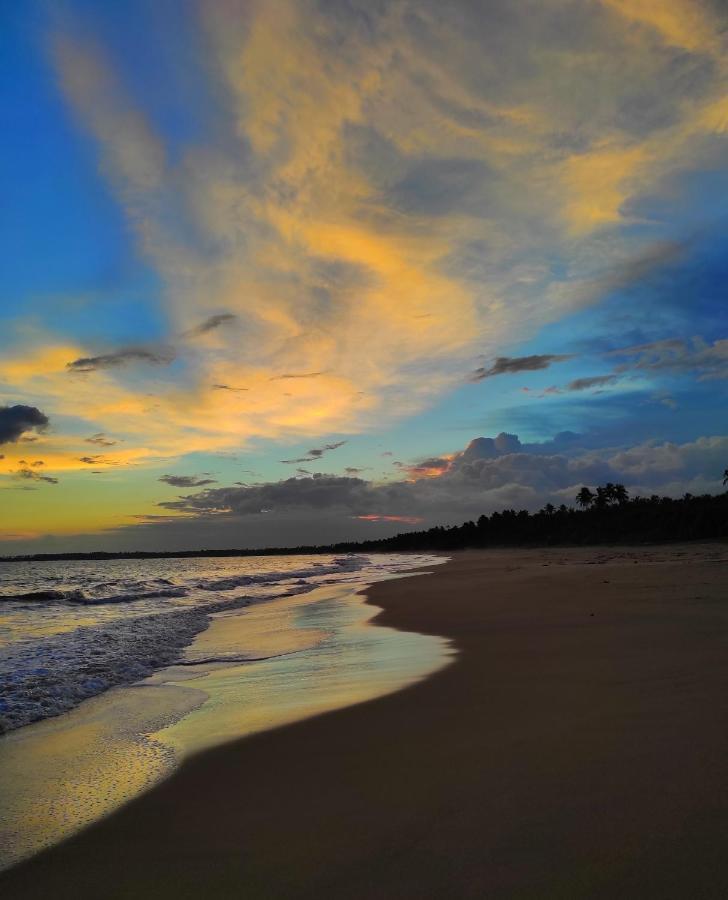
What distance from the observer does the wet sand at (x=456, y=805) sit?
2.79 metres

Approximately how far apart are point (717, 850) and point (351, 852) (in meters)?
1.74

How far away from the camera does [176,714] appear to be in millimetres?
6707

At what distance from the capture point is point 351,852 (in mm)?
3104

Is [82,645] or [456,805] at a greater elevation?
[456,805]

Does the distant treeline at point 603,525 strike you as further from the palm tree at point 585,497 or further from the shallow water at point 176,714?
the shallow water at point 176,714

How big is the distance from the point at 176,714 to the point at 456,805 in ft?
13.9

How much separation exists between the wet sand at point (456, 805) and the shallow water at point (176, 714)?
1.18 feet

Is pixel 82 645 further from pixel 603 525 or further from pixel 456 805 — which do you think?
pixel 603 525

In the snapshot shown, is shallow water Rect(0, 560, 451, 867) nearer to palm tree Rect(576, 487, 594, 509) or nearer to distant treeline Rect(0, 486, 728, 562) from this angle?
distant treeline Rect(0, 486, 728, 562)

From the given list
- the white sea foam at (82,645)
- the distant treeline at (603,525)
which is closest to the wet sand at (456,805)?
the white sea foam at (82,645)

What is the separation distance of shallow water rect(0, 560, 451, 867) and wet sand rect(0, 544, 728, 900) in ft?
1.18

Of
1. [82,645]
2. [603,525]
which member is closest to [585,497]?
[603,525]

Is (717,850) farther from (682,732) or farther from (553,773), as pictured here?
(682,732)

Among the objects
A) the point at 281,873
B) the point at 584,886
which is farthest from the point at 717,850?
the point at 281,873
